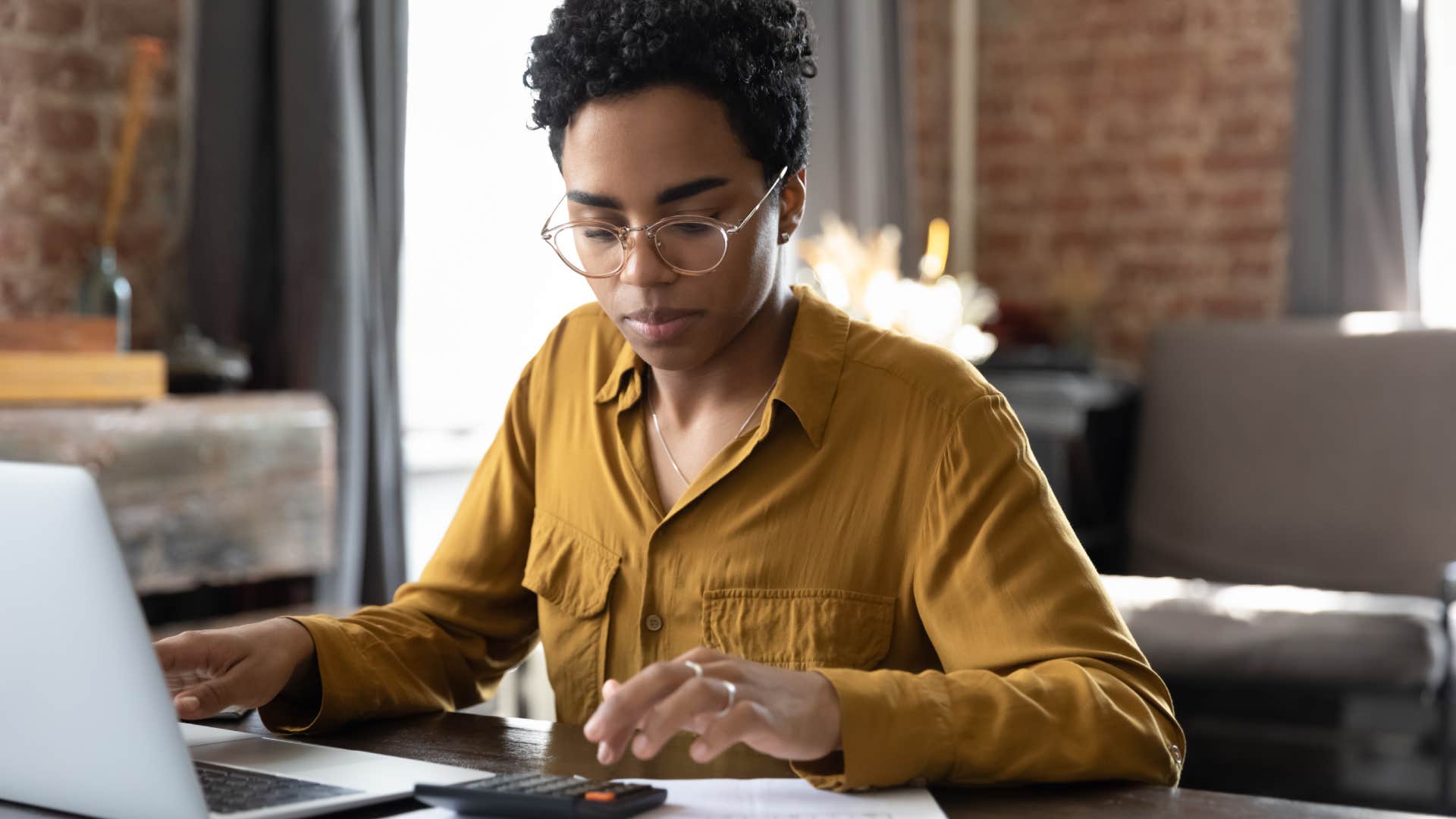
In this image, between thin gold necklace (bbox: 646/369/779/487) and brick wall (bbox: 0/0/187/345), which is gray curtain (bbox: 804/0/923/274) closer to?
brick wall (bbox: 0/0/187/345)

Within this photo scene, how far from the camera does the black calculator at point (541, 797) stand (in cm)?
89

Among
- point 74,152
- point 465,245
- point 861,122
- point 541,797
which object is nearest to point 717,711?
point 541,797

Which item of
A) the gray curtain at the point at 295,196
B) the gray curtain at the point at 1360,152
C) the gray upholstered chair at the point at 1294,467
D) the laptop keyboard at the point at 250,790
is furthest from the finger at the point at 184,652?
the gray curtain at the point at 1360,152

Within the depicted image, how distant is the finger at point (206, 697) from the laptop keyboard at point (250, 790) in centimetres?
13

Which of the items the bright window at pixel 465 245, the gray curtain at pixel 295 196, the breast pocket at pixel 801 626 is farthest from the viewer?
the bright window at pixel 465 245

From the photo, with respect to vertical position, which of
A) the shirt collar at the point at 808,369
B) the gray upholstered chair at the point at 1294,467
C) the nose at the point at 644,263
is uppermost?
the nose at the point at 644,263

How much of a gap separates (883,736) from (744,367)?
0.48 meters

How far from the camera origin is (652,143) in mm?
1206

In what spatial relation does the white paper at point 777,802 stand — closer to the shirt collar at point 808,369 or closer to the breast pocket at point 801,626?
the breast pocket at point 801,626

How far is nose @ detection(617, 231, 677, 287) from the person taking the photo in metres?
1.20

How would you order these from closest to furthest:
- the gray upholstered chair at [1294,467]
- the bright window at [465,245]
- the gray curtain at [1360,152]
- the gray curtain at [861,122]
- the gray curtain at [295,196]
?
the gray curtain at [295,196] → the bright window at [465,245] → the gray upholstered chair at [1294,467] → the gray curtain at [1360,152] → the gray curtain at [861,122]

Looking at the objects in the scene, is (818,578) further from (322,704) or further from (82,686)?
(82,686)

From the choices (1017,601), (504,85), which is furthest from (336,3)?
(1017,601)

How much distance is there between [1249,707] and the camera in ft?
9.45
